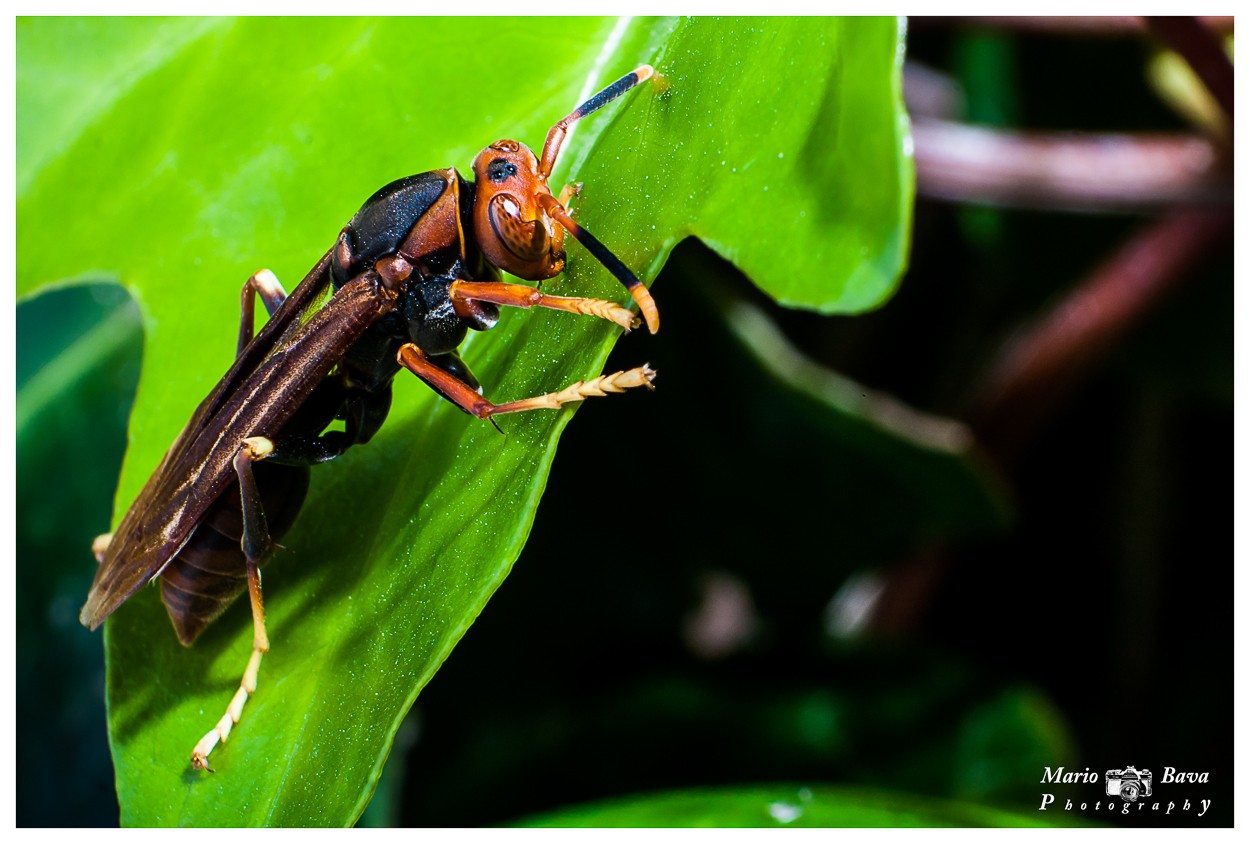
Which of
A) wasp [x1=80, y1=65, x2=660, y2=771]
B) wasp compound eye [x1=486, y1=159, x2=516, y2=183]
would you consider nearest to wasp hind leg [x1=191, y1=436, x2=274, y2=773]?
wasp [x1=80, y1=65, x2=660, y2=771]

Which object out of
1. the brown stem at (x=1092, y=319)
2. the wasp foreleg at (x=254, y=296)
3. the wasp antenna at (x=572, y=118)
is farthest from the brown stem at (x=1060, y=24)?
the wasp foreleg at (x=254, y=296)

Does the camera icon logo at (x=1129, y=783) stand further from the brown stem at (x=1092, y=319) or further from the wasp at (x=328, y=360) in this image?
the wasp at (x=328, y=360)

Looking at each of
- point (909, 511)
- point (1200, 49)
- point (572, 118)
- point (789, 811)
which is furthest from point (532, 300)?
point (909, 511)

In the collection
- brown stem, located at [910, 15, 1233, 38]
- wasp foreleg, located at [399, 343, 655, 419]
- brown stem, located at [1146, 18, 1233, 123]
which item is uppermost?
brown stem, located at [910, 15, 1233, 38]

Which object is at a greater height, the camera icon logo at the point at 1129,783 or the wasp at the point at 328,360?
the wasp at the point at 328,360

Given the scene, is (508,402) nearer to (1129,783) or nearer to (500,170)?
(500,170)

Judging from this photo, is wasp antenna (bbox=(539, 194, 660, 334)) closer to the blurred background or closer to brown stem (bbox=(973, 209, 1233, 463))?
the blurred background

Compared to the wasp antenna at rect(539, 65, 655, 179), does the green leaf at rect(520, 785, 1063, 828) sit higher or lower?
lower
